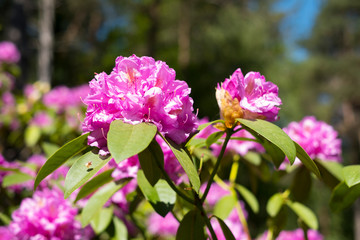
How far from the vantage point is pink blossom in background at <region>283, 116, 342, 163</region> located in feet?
3.17

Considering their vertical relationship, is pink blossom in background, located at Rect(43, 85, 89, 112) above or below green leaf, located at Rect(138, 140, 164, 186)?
below

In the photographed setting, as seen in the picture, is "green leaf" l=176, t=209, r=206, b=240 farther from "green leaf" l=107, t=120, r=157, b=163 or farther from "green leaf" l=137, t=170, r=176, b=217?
"green leaf" l=107, t=120, r=157, b=163

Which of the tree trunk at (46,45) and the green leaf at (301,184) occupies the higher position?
the green leaf at (301,184)

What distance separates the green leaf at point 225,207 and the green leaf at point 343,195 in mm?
342

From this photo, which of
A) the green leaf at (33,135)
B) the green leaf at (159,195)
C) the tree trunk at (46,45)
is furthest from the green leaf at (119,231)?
the tree trunk at (46,45)

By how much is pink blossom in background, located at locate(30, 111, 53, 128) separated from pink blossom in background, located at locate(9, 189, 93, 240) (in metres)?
1.34

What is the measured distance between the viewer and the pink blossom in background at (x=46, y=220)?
83 cm

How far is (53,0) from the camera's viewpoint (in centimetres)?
873

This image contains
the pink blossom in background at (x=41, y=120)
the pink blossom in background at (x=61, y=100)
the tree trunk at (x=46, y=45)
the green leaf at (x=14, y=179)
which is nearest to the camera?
the green leaf at (x=14, y=179)

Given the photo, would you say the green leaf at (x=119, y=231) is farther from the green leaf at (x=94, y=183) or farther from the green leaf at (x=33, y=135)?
the green leaf at (x=33, y=135)

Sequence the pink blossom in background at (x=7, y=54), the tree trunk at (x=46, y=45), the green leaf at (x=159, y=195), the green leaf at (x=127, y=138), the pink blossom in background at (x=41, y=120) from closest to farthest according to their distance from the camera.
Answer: the green leaf at (x=127, y=138), the green leaf at (x=159, y=195), the pink blossom in background at (x=41, y=120), the pink blossom in background at (x=7, y=54), the tree trunk at (x=46, y=45)

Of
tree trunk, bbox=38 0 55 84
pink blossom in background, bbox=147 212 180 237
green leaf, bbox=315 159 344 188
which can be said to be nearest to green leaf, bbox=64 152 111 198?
green leaf, bbox=315 159 344 188

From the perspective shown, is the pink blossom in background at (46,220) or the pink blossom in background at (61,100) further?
the pink blossom in background at (61,100)

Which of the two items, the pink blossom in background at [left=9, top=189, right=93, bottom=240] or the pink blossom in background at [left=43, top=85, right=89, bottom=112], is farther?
the pink blossom in background at [left=43, top=85, right=89, bottom=112]
